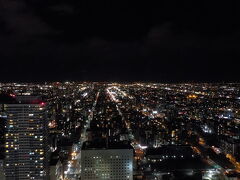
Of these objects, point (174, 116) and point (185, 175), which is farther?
point (174, 116)

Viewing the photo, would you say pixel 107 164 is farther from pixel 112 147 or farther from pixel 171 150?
pixel 171 150

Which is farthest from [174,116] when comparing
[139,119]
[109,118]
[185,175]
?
[185,175]

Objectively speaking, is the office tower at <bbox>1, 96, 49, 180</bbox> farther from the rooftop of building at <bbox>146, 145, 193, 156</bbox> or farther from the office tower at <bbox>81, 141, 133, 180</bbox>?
Result: the rooftop of building at <bbox>146, 145, 193, 156</bbox>

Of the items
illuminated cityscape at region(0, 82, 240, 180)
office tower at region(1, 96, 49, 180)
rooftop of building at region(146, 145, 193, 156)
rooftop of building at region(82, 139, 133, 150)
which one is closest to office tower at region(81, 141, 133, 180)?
illuminated cityscape at region(0, 82, 240, 180)

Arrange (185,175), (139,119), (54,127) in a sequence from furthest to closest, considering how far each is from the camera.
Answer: (139,119), (54,127), (185,175)

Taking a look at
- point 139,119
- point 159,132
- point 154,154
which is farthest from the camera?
point 139,119

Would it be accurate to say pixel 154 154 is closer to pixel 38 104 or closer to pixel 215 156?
pixel 215 156
